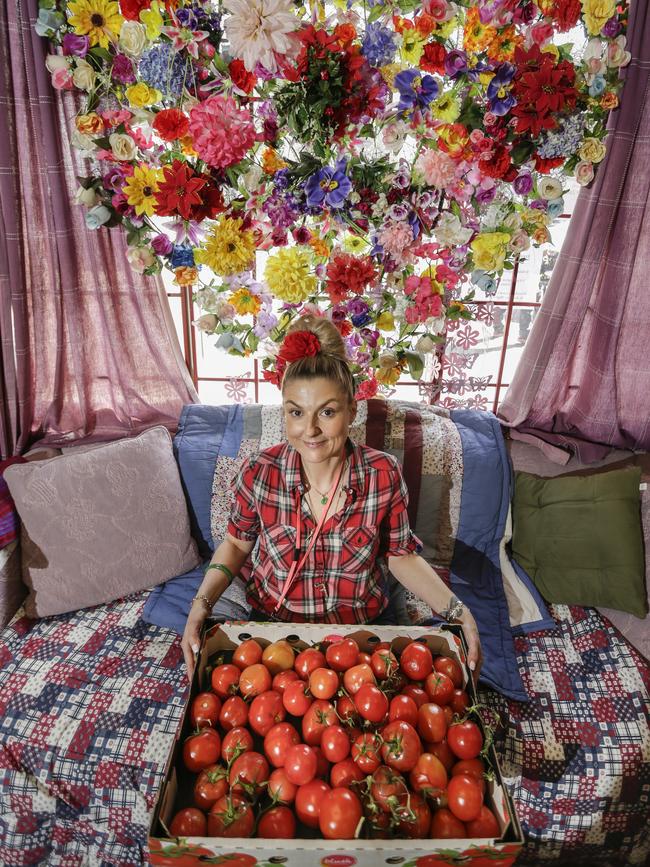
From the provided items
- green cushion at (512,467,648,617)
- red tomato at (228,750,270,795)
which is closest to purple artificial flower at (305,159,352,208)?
green cushion at (512,467,648,617)

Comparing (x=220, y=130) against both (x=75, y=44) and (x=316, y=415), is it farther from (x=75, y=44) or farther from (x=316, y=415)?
(x=316, y=415)

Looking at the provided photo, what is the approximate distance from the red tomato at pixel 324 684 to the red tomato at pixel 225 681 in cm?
16

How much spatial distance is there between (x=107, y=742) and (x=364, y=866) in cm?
93

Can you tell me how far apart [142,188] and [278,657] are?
151 cm

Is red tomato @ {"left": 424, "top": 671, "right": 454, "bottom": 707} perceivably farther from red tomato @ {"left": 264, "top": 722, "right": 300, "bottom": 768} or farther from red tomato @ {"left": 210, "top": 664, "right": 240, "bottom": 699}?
red tomato @ {"left": 210, "top": 664, "right": 240, "bottom": 699}

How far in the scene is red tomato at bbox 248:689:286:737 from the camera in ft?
3.67

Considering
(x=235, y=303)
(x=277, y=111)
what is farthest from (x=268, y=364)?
(x=277, y=111)

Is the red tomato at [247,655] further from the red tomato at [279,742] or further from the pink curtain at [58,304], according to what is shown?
the pink curtain at [58,304]

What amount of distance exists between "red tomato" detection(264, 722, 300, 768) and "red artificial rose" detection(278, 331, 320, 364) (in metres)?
0.79

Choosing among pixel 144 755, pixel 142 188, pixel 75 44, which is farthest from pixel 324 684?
pixel 75 44

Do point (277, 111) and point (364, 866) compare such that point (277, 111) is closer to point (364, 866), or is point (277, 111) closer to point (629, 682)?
point (364, 866)

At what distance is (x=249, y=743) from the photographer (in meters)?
1.08

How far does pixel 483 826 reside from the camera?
0.92 m

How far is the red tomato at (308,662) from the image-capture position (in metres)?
1.20
